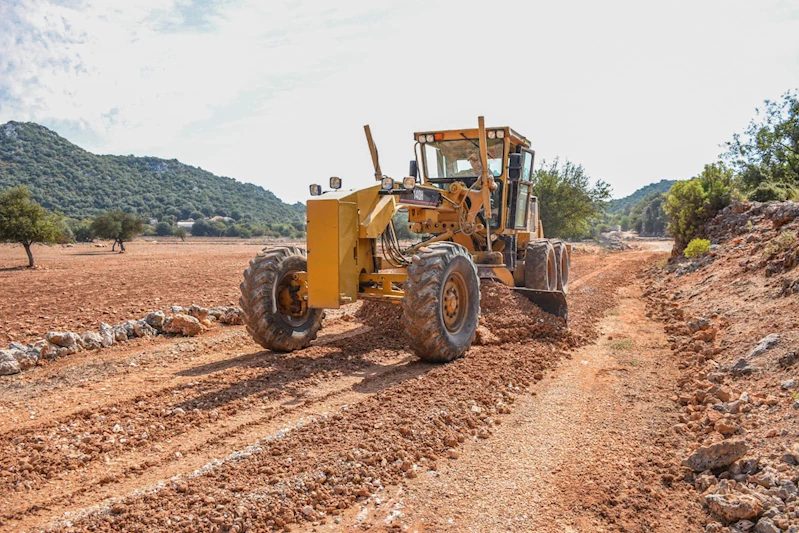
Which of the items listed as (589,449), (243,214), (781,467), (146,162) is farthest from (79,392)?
(146,162)

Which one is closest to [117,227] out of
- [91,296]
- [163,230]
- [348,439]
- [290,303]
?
[91,296]

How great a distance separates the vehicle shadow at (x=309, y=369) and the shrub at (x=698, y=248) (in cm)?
988

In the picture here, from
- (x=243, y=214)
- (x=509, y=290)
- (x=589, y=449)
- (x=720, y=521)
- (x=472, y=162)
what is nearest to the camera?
(x=720, y=521)

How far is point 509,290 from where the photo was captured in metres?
9.58

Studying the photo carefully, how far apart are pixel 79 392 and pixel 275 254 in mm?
2678

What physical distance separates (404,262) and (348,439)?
12.4 feet

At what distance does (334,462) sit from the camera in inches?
168

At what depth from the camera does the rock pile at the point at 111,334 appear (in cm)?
737

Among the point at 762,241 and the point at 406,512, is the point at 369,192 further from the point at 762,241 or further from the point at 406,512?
the point at 762,241

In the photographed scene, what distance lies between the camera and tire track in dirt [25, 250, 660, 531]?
3.57 meters

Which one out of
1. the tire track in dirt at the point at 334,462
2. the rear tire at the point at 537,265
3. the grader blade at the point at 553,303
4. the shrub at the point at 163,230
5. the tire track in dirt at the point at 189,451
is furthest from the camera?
the shrub at the point at 163,230

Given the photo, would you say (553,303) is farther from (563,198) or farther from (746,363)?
(563,198)

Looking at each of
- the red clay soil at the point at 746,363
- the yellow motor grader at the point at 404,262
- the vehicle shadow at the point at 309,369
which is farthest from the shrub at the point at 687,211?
the vehicle shadow at the point at 309,369

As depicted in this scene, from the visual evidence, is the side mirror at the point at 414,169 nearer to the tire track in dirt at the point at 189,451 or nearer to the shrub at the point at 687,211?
the tire track in dirt at the point at 189,451
